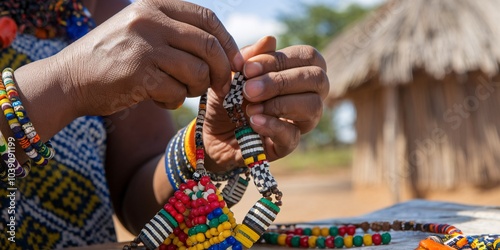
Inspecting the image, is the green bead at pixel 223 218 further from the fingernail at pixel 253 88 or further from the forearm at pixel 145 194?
the forearm at pixel 145 194

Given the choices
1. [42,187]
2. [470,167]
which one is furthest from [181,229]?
[470,167]

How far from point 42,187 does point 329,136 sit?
30.0 m

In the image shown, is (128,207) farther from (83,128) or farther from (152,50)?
(152,50)

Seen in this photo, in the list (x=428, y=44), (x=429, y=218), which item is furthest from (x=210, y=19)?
(x=428, y=44)

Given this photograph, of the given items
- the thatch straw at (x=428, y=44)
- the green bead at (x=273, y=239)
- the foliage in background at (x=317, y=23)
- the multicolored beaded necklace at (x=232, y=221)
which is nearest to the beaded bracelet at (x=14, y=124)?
the multicolored beaded necklace at (x=232, y=221)

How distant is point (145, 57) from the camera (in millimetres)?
1149

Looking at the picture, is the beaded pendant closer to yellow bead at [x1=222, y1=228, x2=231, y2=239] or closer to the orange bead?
yellow bead at [x1=222, y1=228, x2=231, y2=239]

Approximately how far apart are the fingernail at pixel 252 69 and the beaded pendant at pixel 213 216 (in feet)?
0.09

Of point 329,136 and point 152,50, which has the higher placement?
point 152,50

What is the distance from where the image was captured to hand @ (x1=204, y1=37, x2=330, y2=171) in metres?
1.33

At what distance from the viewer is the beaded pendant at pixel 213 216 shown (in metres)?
1.23

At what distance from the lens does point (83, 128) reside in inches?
69.5

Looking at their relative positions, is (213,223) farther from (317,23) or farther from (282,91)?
(317,23)

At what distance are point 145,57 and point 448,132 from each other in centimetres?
827
